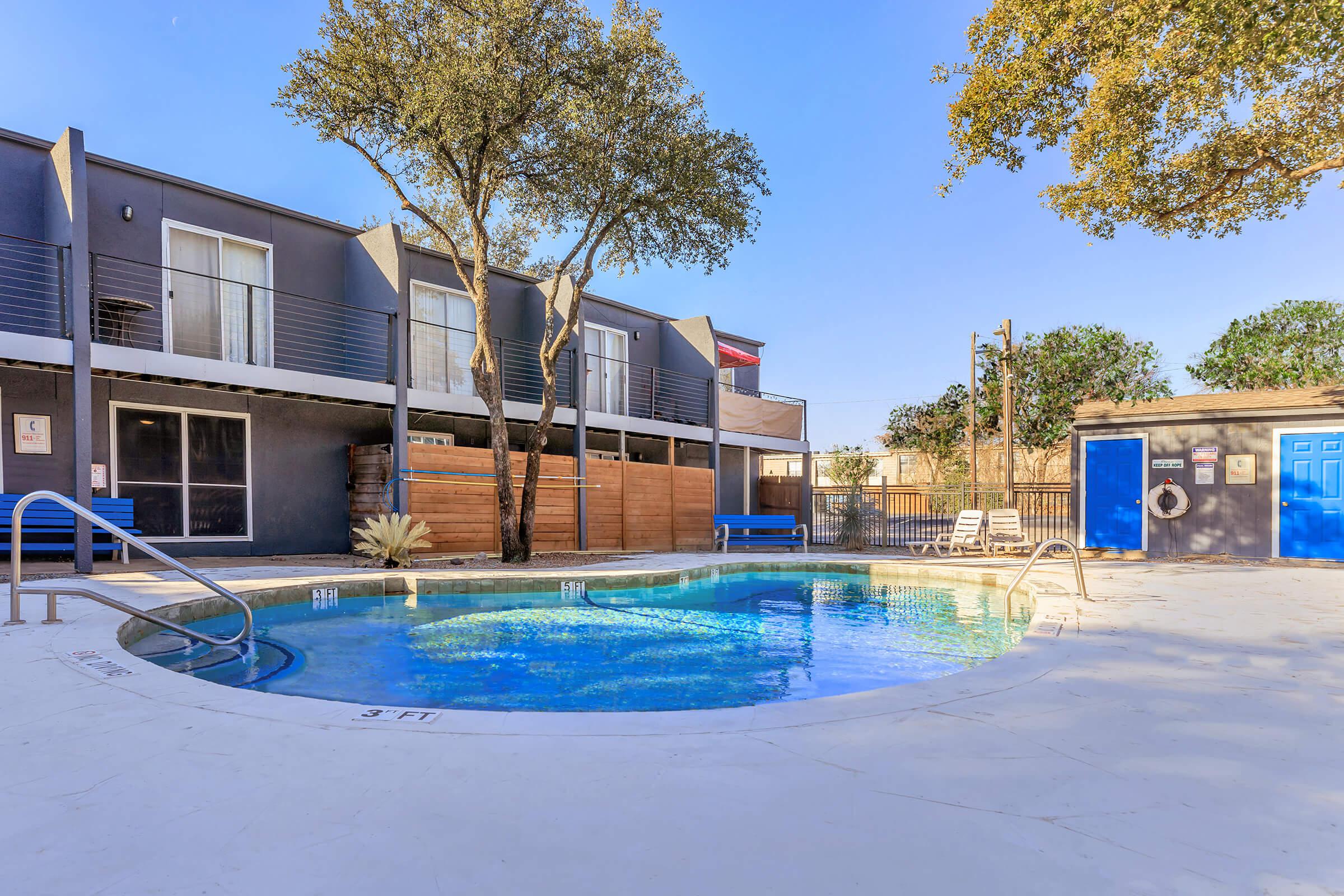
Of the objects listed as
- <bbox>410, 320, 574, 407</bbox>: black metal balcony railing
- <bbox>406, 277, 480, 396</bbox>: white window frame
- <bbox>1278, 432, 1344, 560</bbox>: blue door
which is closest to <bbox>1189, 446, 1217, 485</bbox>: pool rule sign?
<bbox>1278, 432, 1344, 560</bbox>: blue door

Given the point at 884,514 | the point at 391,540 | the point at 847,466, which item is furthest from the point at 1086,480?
the point at 391,540

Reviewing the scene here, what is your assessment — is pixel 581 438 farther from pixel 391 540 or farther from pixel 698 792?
pixel 698 792

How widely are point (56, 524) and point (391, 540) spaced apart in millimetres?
3915

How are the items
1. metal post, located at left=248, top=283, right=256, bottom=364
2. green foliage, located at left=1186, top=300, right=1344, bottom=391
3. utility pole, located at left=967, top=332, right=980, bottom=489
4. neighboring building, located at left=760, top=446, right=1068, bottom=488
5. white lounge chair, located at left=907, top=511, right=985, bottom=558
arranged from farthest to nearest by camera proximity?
neighboring building, located at left=760, top=446, right=1068, bottom=488 < green foliage, located at left=1186, top=300, right=1344, bottom=391 < utility pole, located at left=967, top=332, right=980, bottom=489 < white lounge chair, located at left=907, top=511, right=985, bottom=558 < metal post, located at left=248, top=283, right=256, bottom=364

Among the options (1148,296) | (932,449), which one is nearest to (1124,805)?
(932,449)

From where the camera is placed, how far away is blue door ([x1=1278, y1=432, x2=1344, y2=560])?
11.7 m

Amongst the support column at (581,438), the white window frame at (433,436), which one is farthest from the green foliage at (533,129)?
the white window frame at (433,436)

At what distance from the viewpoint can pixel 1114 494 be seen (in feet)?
44.8

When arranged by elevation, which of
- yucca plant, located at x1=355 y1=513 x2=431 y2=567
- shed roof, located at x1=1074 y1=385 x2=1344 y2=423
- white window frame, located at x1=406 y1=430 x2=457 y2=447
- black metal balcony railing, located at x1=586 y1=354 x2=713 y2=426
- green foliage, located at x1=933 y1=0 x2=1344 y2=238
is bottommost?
yucca plant, located at x1=355 y1=513 x2=431 y2=567

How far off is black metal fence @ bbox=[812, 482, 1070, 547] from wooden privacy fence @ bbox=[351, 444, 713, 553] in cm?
323

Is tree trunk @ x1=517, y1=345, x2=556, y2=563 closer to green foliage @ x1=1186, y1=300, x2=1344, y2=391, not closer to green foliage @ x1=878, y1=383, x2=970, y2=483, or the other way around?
green foliage @ x1=878, y1=383, x2=970, y2=483

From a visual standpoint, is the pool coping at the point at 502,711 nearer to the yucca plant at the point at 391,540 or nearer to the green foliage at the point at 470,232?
the yucca plant at the point at 391,540

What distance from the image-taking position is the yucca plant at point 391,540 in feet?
33.7

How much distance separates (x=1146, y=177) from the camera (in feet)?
34.2
